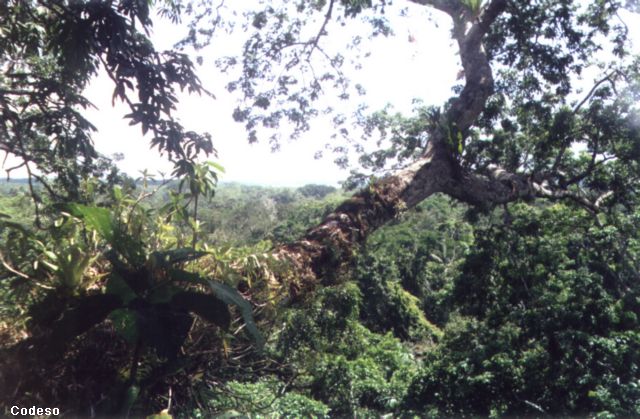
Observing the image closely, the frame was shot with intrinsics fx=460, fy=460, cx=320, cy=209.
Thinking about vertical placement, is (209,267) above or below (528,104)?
below

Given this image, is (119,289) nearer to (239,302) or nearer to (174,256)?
(174,256)

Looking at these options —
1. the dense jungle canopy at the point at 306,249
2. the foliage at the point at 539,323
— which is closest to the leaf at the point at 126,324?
the dense jungle canopy at the point at 306,249

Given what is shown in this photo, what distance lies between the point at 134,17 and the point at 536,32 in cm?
582

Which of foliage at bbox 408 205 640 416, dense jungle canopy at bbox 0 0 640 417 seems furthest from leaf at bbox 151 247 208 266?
foliage at bbox 408 205 640 416

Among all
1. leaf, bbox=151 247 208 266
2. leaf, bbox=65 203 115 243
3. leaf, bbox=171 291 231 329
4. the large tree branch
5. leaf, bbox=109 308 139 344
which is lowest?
leaf, bbox=109 308 139 344

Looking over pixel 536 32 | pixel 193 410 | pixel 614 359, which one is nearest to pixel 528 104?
pixel 536 32

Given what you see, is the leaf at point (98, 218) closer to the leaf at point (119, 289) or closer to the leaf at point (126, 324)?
the leaf at point (119, 289)

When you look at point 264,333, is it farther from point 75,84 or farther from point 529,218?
point 529,218

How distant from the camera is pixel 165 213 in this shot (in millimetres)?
2576

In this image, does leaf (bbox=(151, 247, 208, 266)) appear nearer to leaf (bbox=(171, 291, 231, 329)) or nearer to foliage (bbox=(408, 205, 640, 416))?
leaf (bbox=(171, 291, 231, 329))

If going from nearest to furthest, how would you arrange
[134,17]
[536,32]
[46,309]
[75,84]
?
[46,309] → [134,17] → [75,84] → [536,32]

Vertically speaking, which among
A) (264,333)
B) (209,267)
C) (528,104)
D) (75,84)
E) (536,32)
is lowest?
(264,333)

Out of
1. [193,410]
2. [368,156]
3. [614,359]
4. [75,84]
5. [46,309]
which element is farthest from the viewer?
[368,156]

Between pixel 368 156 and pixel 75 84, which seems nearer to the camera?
pixel 75 84
